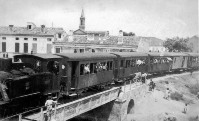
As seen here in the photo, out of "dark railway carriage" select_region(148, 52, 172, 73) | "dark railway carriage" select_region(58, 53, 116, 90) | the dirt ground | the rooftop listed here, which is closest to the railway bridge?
the dirt ground

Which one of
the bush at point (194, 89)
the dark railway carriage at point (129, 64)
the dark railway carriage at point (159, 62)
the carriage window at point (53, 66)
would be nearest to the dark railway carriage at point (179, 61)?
the dark railway carriage at point (159, 62)

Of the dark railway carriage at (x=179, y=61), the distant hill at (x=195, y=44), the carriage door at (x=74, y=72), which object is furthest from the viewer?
the distant hill at (x=195, y=44)

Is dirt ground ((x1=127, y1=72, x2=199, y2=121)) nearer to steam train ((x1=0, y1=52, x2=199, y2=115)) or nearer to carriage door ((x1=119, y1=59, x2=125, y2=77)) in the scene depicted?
carriage door ((x1=119, y1=59, x2=125, y2=77))

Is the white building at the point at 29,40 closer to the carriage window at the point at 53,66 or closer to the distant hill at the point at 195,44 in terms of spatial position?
the carriage window at the point at 53,66

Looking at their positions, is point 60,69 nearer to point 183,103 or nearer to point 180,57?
point 183,103

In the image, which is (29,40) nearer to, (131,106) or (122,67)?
(122,67)
